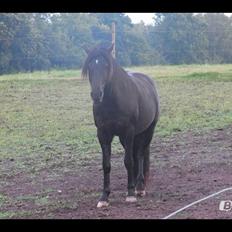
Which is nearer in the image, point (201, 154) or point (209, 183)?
point (209, 183)

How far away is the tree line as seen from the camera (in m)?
26.5

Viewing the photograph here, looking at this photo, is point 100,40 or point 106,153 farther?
point 100,40

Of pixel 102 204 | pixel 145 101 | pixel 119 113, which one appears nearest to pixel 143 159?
pixel 145 101

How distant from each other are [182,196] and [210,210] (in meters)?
0.80

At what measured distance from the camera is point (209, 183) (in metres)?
5.52

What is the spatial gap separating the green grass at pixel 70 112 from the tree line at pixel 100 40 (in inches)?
213

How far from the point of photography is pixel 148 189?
5590 millimetres

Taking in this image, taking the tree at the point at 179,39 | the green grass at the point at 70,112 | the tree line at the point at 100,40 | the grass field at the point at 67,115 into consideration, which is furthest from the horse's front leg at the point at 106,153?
the tree at the point at 179,39

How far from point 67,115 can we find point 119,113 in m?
8.37

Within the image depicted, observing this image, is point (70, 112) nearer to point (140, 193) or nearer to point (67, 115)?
point (67, 115)
